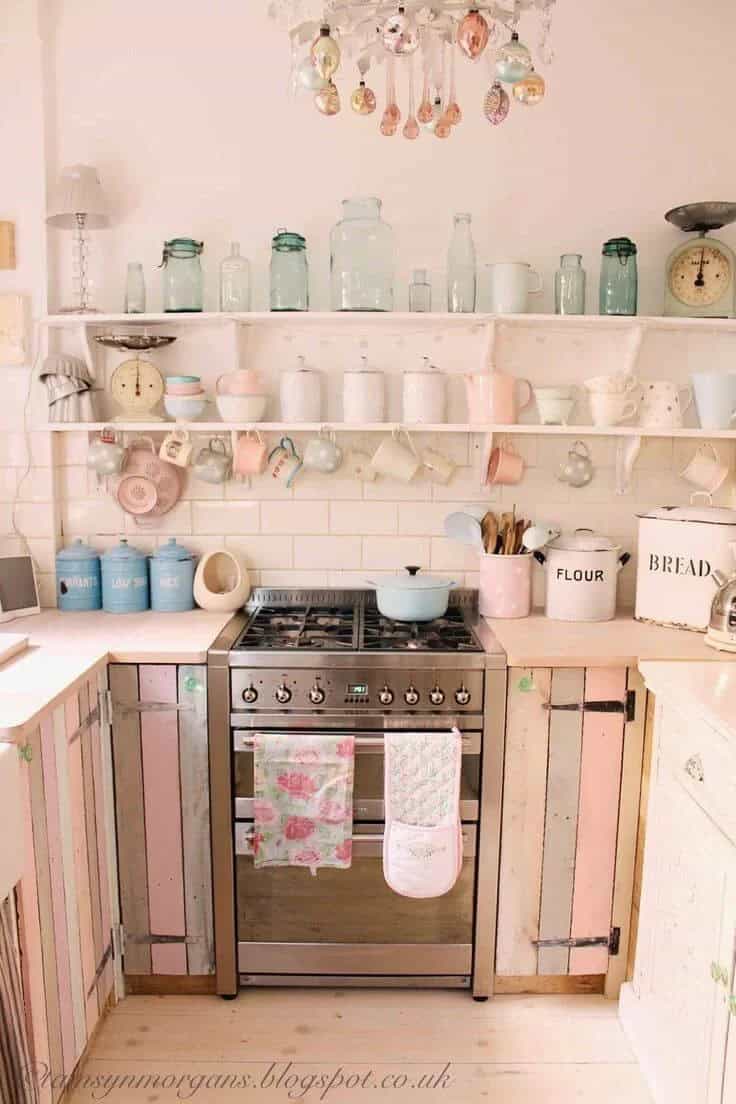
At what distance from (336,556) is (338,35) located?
179 centimetres

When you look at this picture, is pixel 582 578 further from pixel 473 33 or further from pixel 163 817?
pixel 473 33

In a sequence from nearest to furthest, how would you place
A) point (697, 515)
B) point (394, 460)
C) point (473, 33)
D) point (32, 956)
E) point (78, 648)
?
point (473, 33) → point (32, 956) → point (78, 648) → point (697, 515) → point (394, 460)

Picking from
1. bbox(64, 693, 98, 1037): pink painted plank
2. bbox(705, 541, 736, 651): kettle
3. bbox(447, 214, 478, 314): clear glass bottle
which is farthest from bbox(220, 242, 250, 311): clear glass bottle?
bbox(705, 541, 736, 651): kettle

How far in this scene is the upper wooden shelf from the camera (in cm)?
264

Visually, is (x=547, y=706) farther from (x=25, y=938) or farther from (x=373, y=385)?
(x=25, y=938)

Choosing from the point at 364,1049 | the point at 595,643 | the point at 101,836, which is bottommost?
the point at 364,1049

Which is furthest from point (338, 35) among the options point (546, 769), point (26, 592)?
point (26, 592)

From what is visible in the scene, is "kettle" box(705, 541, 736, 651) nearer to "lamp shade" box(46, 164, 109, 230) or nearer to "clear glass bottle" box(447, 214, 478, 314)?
"clear glass bottle" box(447, 214, 478, 314)

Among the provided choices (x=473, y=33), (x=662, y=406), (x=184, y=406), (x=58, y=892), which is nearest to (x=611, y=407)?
(x=662, y=406)

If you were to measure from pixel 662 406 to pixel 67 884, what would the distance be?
6.90 feet

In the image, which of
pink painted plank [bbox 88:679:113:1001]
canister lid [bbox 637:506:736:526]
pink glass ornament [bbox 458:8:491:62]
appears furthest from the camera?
canister lid [bbox 637:506:736:526]

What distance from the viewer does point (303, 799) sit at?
7.57ft

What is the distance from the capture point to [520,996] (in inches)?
97.3

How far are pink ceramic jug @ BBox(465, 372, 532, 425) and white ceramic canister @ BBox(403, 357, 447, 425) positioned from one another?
0.09m
